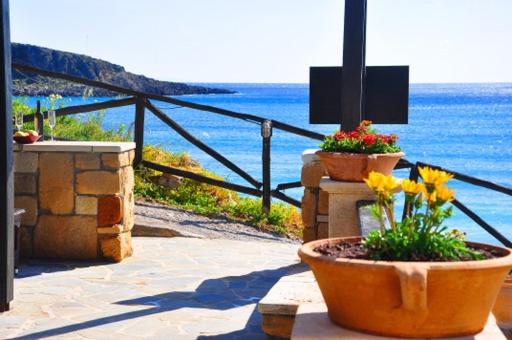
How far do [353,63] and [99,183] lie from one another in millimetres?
2321

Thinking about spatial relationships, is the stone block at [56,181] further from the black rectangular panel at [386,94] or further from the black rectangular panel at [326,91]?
the black rectangular panel at [386,94]

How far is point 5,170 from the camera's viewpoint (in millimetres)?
5234

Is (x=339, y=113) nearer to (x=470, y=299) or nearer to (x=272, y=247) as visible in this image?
(x=272, y=247)

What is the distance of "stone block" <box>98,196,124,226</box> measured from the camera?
7027mm

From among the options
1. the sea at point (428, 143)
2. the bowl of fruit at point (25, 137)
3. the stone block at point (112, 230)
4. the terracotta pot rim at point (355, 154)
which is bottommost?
the sea at point (428, 143)

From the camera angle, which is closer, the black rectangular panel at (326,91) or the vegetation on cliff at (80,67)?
the black rectangular panel at (326,91)

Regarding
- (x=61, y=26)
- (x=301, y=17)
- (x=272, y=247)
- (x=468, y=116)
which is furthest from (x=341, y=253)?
(x=468, y=116)

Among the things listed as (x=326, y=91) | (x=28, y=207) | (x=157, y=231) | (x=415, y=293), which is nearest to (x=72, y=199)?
(x=28, y=207)

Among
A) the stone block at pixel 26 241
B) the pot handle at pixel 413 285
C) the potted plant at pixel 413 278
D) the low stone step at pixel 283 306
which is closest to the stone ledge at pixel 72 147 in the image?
the stone block at pixel 26 241

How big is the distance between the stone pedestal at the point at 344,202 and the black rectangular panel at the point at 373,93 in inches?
37.8

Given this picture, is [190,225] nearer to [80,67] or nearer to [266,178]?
[266,178]

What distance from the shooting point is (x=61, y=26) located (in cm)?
4444

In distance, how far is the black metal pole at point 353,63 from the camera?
18.6 feet

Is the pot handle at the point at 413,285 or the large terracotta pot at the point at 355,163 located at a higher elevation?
the large terracotta pot at the point at 355,163
